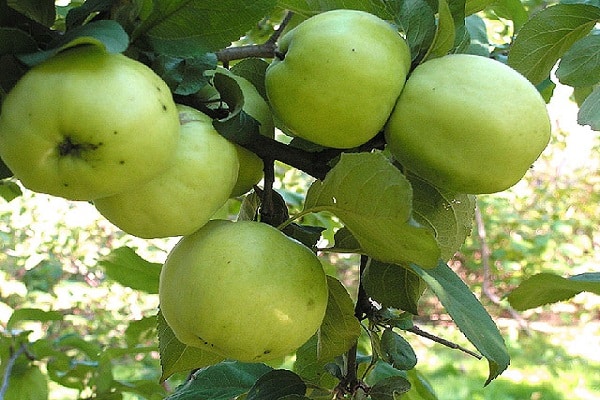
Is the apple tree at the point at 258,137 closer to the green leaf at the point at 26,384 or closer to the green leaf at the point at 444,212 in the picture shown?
the green leaf at the point at 444,212

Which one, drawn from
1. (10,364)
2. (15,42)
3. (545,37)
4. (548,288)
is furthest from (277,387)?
(10,364)

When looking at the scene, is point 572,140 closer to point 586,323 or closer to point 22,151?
point 586,323

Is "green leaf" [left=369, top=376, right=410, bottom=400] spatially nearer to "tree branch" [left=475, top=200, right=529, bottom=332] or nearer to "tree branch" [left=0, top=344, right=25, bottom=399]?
"tree branch" [left=0, top=344, right=25, bottom=399]

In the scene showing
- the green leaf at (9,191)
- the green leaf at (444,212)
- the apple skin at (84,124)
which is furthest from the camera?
the green leaf at (9,191)

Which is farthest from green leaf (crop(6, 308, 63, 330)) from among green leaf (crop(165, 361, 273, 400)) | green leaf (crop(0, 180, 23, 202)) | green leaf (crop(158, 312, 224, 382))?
green leaf (crop(158, 312, 224, 382))

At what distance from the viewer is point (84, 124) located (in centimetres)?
45

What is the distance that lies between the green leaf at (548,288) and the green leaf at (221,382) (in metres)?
0.34

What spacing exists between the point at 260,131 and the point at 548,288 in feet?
1.50

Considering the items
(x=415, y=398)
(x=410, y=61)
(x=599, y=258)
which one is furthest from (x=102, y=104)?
(x=599, y=258)

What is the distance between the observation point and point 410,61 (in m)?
0.62

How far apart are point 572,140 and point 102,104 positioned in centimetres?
509

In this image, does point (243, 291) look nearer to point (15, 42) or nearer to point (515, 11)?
point (15, 42)

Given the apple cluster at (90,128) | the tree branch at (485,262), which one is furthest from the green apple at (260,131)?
the tree branch at (485,262)

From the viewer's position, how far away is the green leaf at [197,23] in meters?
0.55
